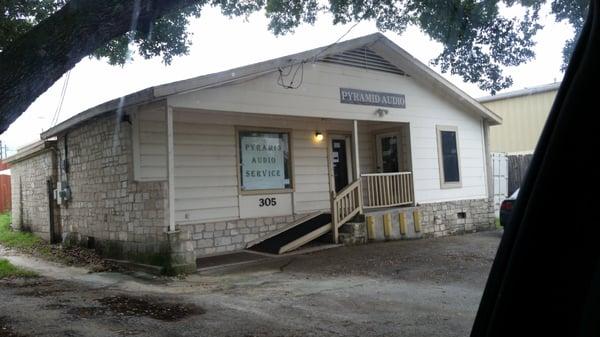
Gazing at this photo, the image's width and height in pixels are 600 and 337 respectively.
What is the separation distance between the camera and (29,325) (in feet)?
17.4

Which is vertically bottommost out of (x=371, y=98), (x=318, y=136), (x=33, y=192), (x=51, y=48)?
(x=33, y=192)

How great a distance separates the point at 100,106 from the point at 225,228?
3.45 metres

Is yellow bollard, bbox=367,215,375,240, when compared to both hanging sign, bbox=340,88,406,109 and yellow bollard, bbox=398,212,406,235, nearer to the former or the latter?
yellow bollard, bbox=398,212,406,235

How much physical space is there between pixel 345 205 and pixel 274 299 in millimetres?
5237

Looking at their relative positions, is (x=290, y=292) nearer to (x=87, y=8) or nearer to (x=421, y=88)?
(x=87, y=8)

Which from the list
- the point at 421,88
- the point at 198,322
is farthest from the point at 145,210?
the point at 421,88

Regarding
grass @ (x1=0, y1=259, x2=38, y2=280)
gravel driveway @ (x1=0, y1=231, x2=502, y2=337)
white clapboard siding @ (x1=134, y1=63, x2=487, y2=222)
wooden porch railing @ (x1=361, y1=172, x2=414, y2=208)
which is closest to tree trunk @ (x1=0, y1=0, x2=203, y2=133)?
gravel driveway @ (x1=0, y1=231, x2=502, y2=337)

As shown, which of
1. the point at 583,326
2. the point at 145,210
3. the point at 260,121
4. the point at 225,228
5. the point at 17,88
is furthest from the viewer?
the point at 260,121

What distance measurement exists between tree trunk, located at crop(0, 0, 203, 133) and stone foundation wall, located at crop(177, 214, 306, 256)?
595 cm

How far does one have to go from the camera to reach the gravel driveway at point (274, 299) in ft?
17.1

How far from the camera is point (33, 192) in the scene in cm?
1547

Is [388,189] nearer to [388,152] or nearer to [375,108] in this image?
[388,152]

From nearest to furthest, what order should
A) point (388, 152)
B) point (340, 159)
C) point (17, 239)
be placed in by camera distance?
1. point (340, 159)
2. point (388, 152)
3. point (17, 239)

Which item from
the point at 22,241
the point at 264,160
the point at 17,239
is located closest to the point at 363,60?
the point at 264,160
